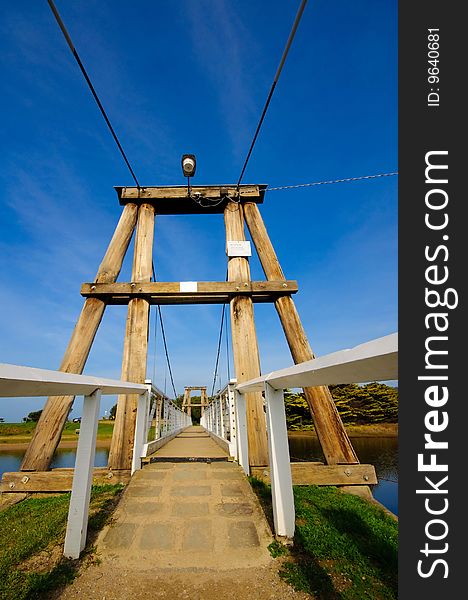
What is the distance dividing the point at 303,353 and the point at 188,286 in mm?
1634

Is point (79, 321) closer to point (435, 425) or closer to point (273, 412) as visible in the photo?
point (273, 412)

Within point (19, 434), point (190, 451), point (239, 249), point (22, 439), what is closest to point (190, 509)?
point (190, 451)

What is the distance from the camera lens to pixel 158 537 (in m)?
1.72

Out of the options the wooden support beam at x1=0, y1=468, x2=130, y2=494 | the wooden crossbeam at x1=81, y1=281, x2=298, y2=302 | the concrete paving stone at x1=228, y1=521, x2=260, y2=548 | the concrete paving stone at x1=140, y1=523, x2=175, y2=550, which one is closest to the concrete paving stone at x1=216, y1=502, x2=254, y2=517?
the concrete paving stone at x1=228, y1=521, x2=260, y2=548

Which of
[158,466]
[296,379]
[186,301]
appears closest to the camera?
[296,379]

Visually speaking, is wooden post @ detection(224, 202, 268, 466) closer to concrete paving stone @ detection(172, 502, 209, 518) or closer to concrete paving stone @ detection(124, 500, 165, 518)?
concrete paving stone @ detection(172, 502, 209, 518)

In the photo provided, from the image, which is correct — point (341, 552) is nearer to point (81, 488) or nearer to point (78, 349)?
point (81, 488)

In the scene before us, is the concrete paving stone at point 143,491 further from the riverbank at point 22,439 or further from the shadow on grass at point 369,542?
the riverbank at point 22,439

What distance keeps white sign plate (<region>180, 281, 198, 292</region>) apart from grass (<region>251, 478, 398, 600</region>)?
7.70ft

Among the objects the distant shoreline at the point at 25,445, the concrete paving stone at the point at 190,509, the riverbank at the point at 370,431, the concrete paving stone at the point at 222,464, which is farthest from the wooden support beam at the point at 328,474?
the riverbank at the point at 370,431

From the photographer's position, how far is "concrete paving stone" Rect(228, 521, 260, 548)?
1.65 m

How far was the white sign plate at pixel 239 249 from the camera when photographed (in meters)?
4.18

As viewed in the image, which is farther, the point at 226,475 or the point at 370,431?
the point at 370,431

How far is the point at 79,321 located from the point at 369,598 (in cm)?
339
